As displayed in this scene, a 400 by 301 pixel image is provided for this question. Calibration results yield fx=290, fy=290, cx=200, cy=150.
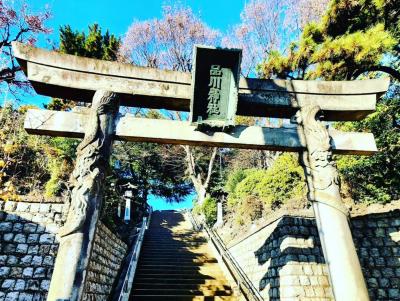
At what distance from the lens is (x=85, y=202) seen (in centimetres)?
365

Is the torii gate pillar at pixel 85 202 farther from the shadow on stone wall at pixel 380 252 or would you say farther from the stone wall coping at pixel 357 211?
the shadow on stone wall at pixel 380 252

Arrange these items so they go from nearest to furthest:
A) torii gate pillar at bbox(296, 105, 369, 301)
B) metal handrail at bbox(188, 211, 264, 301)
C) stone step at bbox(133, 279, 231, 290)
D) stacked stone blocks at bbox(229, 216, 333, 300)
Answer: torii gate pillar at bbox(296, 105, 369, 301), stacked stone blocks at bbox(229, 216, 333, 300), metal handrail at bbox(188, 211, 264, 301), stone step at bbox(133, 279, 231, 290)

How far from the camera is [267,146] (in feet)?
15.5

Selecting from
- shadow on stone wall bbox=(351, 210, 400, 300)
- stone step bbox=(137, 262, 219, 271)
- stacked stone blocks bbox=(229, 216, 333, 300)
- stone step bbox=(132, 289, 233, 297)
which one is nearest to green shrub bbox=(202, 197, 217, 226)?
stone step bbox=(137, 262, 219, 271)

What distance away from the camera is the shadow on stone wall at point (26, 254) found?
6031mm

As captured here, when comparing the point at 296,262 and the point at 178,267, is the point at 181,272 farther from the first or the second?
the point at 296,262

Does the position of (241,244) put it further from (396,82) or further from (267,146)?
(396,82)

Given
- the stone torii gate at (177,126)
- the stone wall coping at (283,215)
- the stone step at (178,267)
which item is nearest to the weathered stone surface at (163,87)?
the stone torii gate at (177,126)

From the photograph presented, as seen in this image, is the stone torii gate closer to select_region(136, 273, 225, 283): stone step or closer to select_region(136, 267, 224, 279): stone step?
select_region(136, 273, 225, 283): stone step

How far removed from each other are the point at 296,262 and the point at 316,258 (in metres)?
0.56

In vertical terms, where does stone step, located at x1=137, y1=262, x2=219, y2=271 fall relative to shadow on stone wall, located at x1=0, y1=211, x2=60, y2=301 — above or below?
above

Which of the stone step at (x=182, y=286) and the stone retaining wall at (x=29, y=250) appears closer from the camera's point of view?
the stone retaining wall at (x=29, y=250)

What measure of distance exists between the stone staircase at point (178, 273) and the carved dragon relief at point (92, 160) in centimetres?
523

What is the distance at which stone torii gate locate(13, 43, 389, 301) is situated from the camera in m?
3.73
